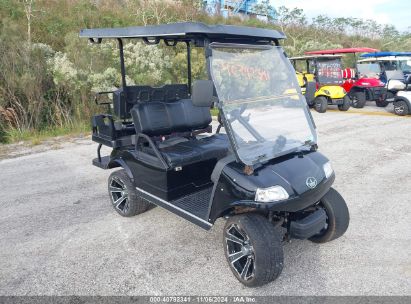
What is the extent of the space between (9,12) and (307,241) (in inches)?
527

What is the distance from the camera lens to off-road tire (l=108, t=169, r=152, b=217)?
378cm

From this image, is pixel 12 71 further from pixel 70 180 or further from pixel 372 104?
pixel 372 104

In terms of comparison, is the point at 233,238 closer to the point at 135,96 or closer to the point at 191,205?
the point at 191,205

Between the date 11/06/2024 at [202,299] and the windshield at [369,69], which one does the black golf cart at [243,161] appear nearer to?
the date 11/06/2024 at [202,299]

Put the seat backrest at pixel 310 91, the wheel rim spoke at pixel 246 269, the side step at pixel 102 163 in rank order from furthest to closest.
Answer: the side step at pixel 102 163 → the seat backrest at pixel 310 91 → the wheel rim spoke at pixel 246 269

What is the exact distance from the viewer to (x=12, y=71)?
801cm

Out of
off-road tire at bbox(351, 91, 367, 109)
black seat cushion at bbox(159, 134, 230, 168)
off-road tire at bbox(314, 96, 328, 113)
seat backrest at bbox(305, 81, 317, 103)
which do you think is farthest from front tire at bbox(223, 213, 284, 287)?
off-road tire at bbox(351, 91, 367, 109)

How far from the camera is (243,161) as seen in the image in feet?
8.88

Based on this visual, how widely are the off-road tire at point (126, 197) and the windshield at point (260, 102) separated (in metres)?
1.50

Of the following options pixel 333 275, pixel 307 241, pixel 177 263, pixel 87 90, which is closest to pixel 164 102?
pixel 177 263

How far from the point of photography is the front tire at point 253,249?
2521 mm

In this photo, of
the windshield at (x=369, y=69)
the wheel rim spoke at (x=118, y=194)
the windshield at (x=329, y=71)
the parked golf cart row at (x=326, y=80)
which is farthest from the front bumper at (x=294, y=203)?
the windshield at (x=369, y=69)

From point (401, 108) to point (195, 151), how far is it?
872 cm

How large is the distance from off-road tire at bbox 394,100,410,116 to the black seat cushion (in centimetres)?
812
